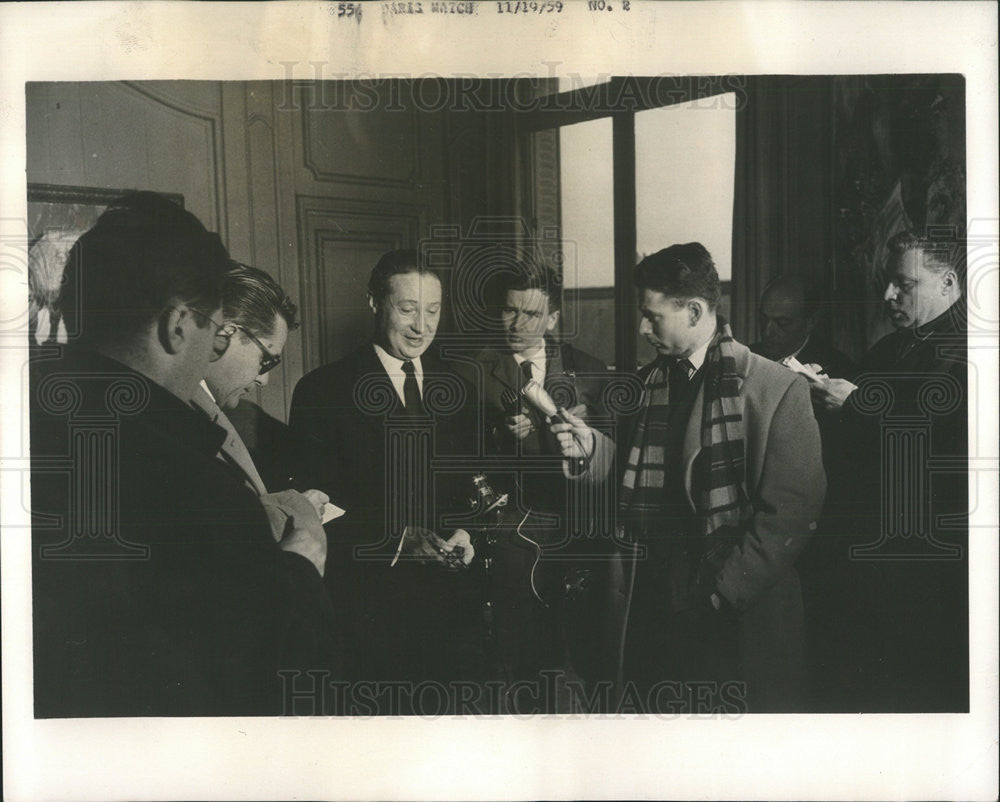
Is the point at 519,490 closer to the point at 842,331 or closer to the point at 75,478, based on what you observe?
the point at 842,331

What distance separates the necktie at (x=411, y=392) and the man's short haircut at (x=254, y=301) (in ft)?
1.13

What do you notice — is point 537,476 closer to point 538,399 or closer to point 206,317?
point 538,399

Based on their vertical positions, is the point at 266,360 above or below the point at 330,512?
above

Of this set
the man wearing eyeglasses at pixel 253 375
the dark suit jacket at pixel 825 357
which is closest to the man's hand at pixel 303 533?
the man wearing eyeglasses at pixel 253 375

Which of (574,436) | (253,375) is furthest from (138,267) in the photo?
(574,436)

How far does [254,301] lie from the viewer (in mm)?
2246

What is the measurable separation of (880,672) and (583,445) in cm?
109

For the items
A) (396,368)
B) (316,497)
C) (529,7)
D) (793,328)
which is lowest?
(316,497)

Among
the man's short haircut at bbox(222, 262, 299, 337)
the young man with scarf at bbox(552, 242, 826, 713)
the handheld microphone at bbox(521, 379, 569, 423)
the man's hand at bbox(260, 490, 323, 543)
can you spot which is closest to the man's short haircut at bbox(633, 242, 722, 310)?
the young man with scarf at bbox(552, 242, 826, 713)

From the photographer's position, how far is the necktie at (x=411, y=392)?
2.27 metres

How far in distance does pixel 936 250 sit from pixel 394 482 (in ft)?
5.61

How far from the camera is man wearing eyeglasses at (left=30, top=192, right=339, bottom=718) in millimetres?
2250

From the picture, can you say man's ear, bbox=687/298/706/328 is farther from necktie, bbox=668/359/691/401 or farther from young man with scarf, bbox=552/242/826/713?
necktie, bbox=668/359/691/401

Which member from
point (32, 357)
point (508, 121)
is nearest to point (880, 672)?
point (508, 121)
